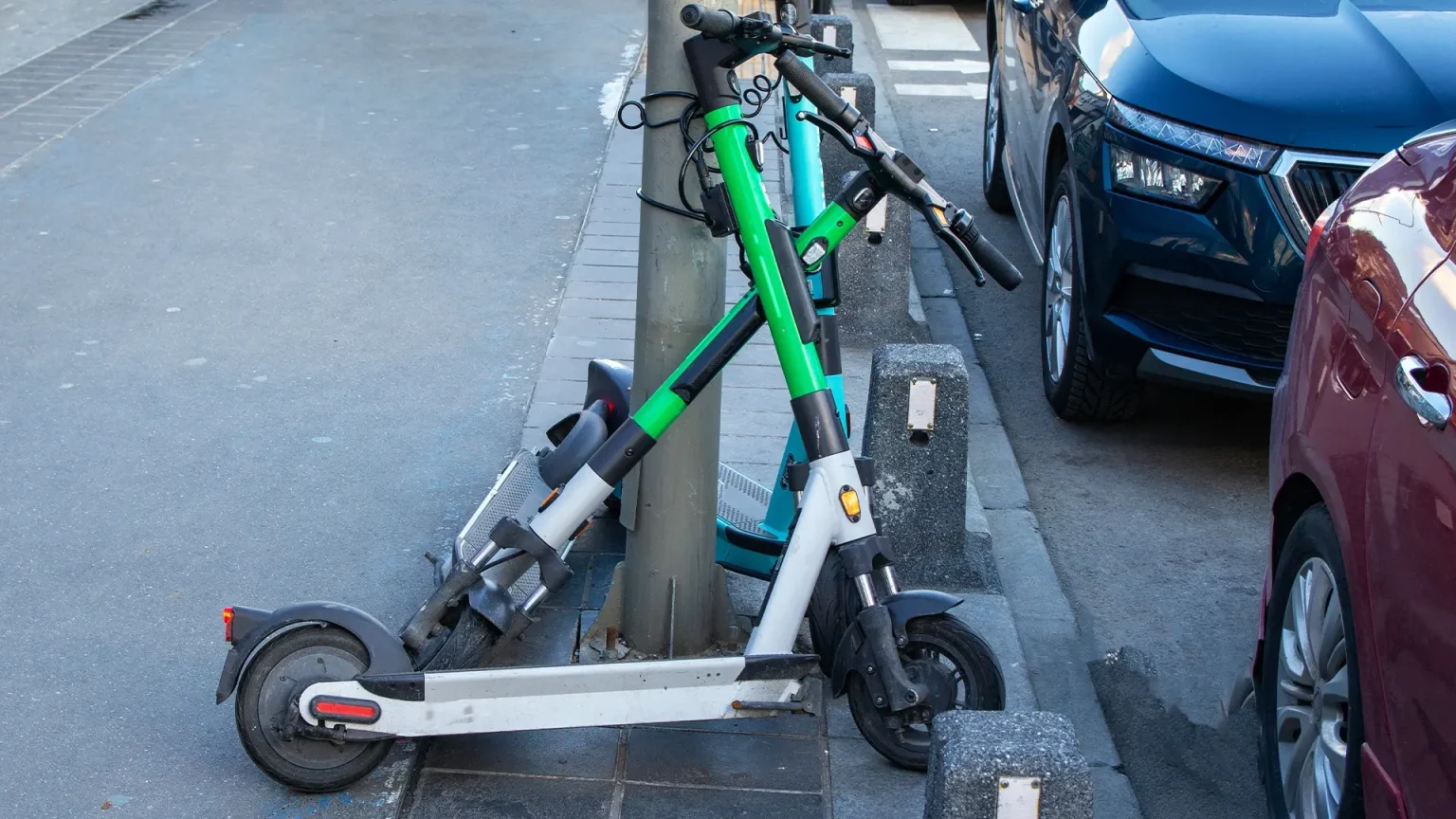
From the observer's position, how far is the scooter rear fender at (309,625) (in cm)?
334

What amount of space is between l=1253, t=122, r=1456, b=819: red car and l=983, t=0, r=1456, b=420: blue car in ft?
4.09

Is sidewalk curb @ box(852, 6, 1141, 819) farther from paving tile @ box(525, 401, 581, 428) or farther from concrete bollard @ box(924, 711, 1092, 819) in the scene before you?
paving tile @ box(525, 401, 581, 428)

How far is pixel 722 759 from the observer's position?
3.61 m

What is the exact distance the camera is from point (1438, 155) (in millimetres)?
3293

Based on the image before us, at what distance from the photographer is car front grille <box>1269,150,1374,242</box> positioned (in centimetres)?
487

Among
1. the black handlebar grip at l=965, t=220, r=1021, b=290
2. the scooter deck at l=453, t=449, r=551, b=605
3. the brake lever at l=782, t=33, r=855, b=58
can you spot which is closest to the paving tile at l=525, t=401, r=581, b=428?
the scooter deck at l=453, t=449, r=551, b=605

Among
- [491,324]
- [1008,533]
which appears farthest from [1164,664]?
[491,324]

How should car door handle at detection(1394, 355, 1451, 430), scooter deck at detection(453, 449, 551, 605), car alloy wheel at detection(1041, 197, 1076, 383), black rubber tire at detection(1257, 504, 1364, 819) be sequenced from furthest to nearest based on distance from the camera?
car alloy wheel at detection(1041, 197, 1076, 383), scooter deck at detection(453, 449, 551, 605), black rubber tire at detection(1257, 504, 1364, 819), car door handle at detection(1394, 355, 1451, 430)

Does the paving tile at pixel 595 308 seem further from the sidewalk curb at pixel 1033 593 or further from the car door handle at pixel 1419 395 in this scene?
the car door handle at pixel 1419 395

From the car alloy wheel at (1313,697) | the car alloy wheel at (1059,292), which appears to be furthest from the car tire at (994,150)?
the car alloy wheel at (1313,697)

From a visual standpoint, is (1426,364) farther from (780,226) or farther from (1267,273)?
(1267,273)

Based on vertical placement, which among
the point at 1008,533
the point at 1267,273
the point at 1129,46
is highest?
the point at 1129,46

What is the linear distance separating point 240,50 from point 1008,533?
7.96 metres

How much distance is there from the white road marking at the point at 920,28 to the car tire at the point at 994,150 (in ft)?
13.9
